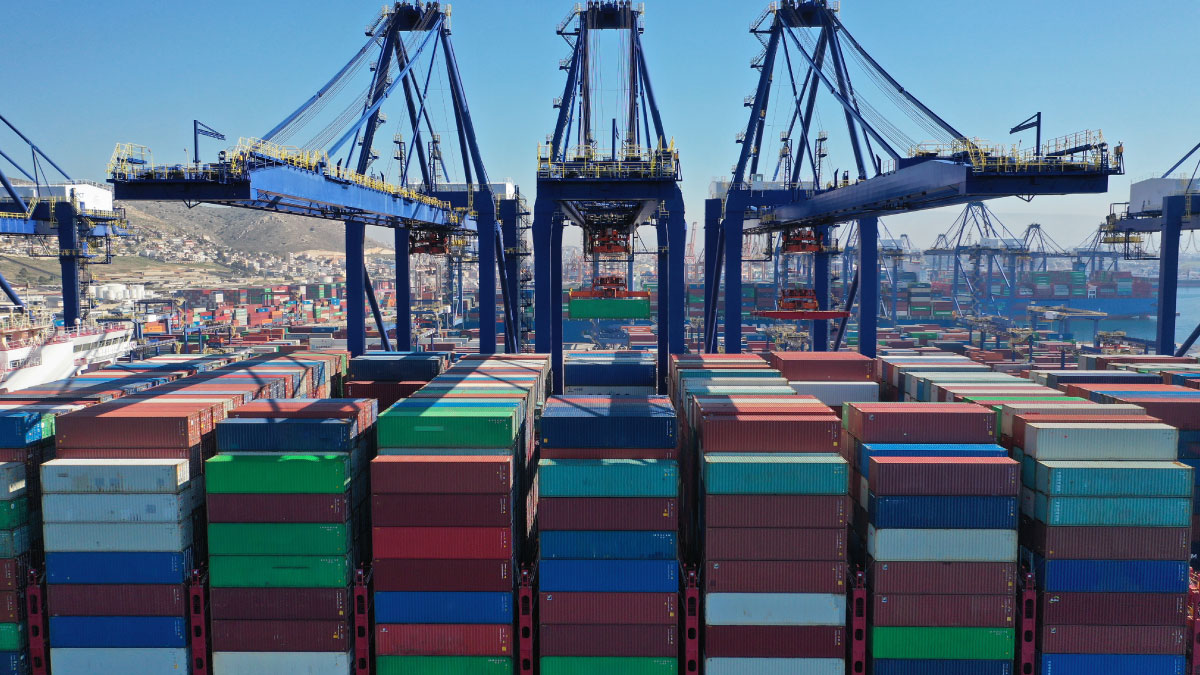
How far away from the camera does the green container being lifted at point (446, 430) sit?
18.6 meters

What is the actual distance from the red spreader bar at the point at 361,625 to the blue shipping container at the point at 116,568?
4.38 m

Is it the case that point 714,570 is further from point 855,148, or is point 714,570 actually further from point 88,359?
point 88,359

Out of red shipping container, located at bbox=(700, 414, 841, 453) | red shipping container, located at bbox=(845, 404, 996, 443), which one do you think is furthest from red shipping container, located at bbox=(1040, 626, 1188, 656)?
red shipping container, located at bbox=(700, 414, 841, 453)

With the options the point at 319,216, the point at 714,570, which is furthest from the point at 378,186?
the point at 714,570

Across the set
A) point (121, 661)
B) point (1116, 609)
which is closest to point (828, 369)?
point (1116, 609)

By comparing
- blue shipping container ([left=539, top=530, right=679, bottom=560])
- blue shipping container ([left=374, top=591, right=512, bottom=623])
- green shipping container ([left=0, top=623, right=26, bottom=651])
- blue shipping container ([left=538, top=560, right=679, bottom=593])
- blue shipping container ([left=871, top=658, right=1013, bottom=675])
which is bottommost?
blue shipping container ([left=871, top=658, right=1013, bottom=675])

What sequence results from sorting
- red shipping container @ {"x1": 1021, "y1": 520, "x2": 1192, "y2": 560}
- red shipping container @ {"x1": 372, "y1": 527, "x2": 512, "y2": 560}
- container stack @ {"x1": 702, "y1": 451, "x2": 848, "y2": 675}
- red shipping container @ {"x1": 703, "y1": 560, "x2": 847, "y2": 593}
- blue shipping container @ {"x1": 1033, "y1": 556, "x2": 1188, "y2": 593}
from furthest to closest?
red shipping container @ {"x1": 372, "y1": 527, "x2": 512, "y2": 560} → red shipping container @ {"x1": 703, "y1": 560, "x2": 847, "y2": 593} → container stack @ {"x1": 702, "y1": 451, "x2": 848, "y2": 675} → blue shipping container @ {"x1": 1033, "y1": 556, "x2": 1188, "y2": 593} → red shipping container @ {"x1": 1021, "y1": 520, "x2": 1192, "y2": 560}

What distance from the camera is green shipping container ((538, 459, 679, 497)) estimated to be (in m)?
18.0

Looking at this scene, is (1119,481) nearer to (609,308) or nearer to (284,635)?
(284,635)

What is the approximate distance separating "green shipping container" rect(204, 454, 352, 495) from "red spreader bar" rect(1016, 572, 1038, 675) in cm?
1723

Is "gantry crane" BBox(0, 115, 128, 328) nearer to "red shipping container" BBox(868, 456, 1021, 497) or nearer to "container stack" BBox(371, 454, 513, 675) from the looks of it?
"container stack" BBox(371, 454, 513, 675)

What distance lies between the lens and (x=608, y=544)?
18.1 metres

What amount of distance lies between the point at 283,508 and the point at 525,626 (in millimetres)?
6846

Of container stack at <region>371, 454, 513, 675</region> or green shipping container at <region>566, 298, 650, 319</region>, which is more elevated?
green shipping container at <region>566, 298, 650, 319</region>
